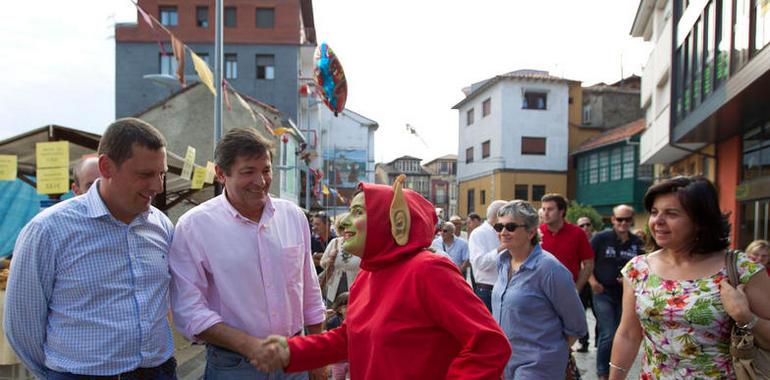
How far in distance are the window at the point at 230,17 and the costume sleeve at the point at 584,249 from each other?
33.0 m

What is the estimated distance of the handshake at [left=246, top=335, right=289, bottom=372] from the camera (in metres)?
2.57

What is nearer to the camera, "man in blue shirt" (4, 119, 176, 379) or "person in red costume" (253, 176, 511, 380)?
"person in red costume" (253, 176, 511, 380)

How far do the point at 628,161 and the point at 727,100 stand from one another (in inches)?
887

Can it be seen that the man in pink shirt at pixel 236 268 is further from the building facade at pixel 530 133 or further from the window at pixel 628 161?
the building facade at pixel 530 133

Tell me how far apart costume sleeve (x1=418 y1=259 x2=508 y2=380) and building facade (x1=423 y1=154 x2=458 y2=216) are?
87.9 metres

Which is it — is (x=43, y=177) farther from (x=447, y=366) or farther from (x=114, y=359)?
(x=447, y=366)

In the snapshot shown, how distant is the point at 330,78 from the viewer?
9.90 m

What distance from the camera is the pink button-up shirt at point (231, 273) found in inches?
109

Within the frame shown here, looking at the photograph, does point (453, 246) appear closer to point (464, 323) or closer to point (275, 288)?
point (275, 288)

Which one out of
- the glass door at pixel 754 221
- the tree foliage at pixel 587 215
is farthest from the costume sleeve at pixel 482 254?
the tree foliage at pixel 587 215

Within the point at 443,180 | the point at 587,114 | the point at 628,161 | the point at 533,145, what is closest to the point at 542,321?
the point at 628,161

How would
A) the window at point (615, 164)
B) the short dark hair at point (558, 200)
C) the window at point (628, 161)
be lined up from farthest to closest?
the window at point (615, 164)
the window at point (628, 161)
the short dark hair at point (558, 200)

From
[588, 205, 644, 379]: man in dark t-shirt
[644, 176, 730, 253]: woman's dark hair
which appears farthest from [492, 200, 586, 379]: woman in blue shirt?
[588, 205, 644, 379]: man in dark t-shirt

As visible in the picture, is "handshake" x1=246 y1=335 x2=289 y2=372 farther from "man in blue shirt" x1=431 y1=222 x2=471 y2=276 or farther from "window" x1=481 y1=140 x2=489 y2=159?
"window" x1=481 y1=140 x2=489 y2=159
